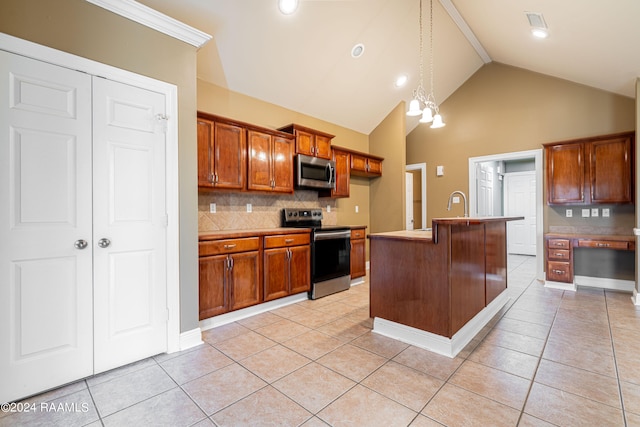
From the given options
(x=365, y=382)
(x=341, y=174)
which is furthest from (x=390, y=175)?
(x=365, y=382)

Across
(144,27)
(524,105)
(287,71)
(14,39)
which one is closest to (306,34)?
(287,71)

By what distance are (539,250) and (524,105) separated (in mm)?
2451

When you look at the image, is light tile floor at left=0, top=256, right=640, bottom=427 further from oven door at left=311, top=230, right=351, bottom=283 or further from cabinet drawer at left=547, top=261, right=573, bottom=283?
cabinet drawer at left=547, top=261, right=573, bottom=283

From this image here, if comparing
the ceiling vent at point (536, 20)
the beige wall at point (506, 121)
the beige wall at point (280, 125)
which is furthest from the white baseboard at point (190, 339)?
the beige wall at point (506, 121)

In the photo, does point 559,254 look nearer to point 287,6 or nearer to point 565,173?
point 565,173

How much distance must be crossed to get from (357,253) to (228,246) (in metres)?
2.30

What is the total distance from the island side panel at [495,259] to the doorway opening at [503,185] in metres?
1.72

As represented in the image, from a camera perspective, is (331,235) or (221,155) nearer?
(221,155)

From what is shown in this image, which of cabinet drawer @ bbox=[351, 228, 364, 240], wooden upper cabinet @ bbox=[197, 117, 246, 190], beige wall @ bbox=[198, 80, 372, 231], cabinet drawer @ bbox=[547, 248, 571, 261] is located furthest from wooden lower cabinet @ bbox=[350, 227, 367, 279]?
cabinet drawer @ bbox=[547, 248, 571, 261]

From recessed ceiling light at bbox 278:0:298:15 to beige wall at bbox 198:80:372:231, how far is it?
113 cm

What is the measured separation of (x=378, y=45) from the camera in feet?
13.2

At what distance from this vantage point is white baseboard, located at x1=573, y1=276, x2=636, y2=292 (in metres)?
4.12

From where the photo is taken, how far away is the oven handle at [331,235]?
3.82 meters

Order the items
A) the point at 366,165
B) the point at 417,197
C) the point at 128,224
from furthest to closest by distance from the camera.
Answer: the point at 417,197, the point at 366,165, the point at 128,224
